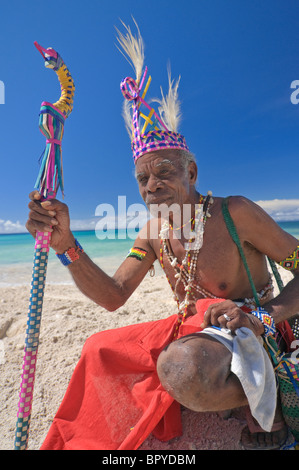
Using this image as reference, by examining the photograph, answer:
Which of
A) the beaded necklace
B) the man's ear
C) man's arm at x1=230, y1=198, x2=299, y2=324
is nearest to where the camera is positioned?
man's arm at x1=230, y1=198, x2=299, y2=324

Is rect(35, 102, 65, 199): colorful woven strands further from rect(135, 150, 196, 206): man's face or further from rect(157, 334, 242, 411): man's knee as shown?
rect(157, 334, 242, 411): man's knee

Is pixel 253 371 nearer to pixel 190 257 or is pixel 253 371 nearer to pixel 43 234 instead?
pixel 190 257

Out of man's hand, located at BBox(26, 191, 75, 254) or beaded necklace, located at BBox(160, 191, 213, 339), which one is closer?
man's hand, located at BBox(26, 191, 75, 254)

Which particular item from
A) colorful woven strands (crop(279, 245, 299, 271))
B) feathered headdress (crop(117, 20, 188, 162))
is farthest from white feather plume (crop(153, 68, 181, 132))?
colorful woven strands (crop(279, 245, 299, 271))

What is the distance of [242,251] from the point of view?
199 centimetres

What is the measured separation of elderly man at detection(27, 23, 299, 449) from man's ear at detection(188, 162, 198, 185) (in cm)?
2

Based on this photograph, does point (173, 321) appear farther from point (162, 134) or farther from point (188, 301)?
point (162, 134)

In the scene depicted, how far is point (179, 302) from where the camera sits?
7.51ft

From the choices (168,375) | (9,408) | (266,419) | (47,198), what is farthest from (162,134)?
(9,408)

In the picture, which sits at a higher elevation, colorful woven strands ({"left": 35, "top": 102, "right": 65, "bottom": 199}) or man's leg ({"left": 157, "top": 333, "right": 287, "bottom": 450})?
colorful woven strands ({"left": 35, "top": 102, "right": 65, "bottom": 199})

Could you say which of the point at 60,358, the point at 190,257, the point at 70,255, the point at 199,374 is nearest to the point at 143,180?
the point at 190,257

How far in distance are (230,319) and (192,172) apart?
133cm

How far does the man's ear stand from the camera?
242 centimetres

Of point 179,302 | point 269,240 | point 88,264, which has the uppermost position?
point 269,240
